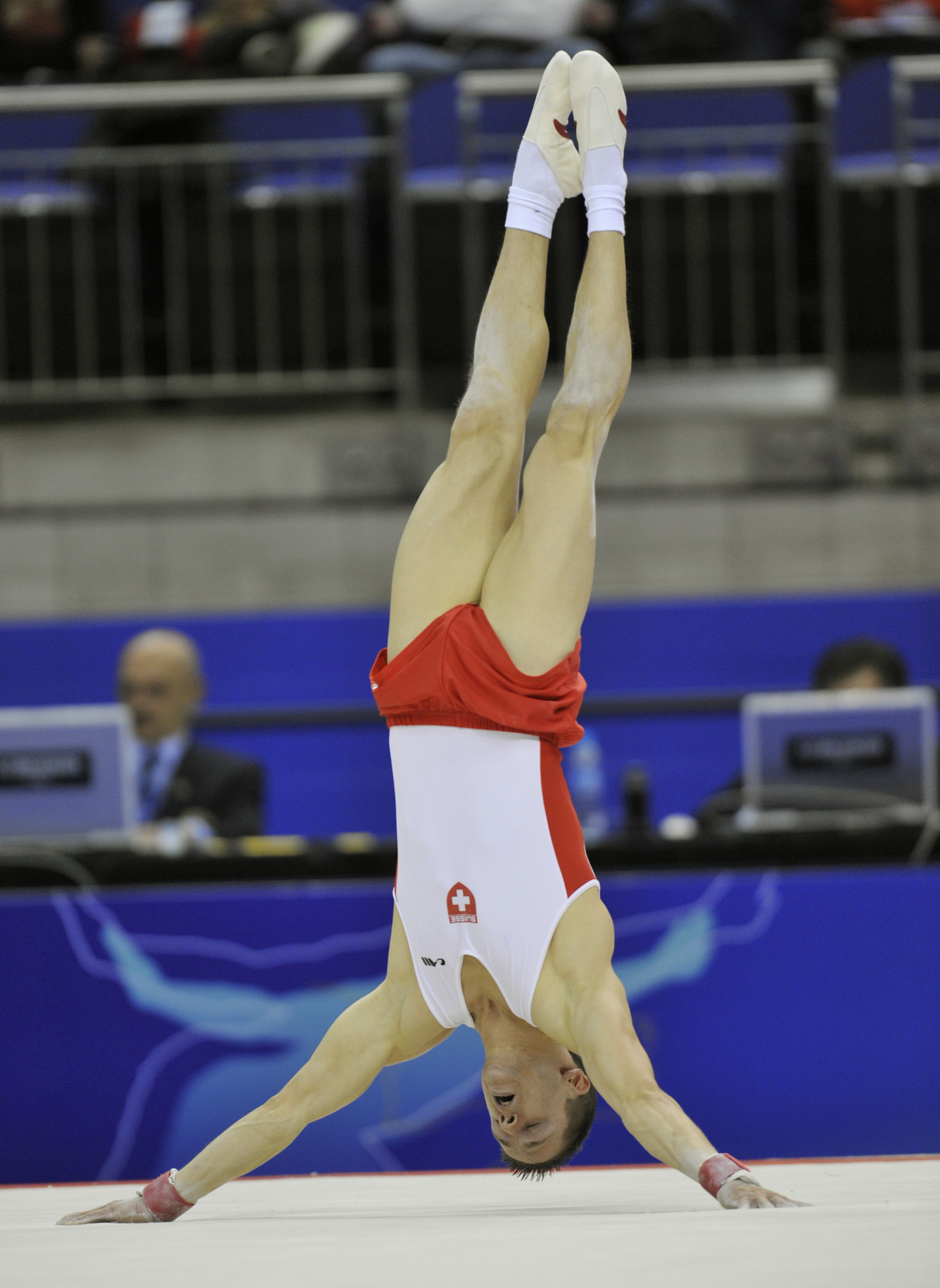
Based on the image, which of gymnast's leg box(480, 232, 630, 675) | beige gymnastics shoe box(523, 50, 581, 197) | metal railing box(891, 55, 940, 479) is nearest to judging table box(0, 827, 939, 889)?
gymnast's leg box(480, 232, 630, 675)

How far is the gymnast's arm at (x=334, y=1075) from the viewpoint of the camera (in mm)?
3088

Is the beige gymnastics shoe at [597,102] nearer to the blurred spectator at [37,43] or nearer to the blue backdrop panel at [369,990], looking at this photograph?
the blue backdrop panel at [369,990]

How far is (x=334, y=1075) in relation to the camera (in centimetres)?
319

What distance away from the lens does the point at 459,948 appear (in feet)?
10.2

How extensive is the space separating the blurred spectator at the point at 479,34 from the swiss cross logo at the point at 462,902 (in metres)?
4.71

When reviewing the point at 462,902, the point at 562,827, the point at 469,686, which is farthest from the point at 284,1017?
the point at 469,686

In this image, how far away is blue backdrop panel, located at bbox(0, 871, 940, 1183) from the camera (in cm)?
424

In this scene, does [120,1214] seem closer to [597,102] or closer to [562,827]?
[562,827]

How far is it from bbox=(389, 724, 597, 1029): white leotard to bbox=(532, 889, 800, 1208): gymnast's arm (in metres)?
0.03

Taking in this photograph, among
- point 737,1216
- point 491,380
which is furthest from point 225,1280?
point 491,380

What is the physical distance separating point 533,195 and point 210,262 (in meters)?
3.89

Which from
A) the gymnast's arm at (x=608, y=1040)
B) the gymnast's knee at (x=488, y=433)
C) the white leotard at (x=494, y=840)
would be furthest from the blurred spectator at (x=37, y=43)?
the gymnast's arm at (x=608, y=1040)

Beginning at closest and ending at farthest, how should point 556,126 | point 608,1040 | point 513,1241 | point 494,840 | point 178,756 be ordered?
point 513,1241, point 608,1040, point 494,840, point 556,126, point 178,756

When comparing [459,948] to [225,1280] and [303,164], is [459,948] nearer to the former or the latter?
[225,1280]
